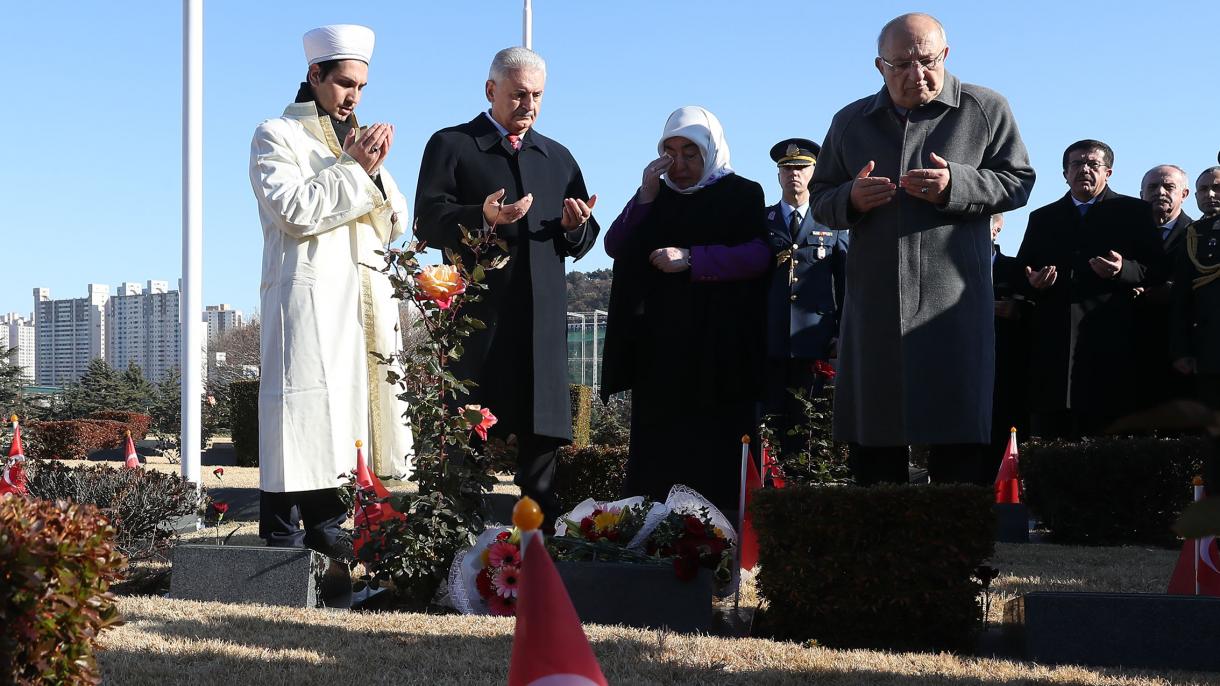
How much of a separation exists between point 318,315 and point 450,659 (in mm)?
2023

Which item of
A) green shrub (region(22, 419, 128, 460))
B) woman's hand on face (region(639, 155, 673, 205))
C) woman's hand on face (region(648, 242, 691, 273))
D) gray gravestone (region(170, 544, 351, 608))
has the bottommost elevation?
green shrub (region(22, 419, 128, 460))

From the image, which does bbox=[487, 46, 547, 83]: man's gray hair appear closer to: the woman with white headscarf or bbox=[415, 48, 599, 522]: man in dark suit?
bbox=[415, 48, 599, 522]: man in dark suit

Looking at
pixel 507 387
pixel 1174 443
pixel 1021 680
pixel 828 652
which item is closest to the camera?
pixel 1021 680

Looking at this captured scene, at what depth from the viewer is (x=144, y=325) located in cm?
9056

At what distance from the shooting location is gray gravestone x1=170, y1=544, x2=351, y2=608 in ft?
15.8

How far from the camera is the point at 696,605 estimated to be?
4.38 metres

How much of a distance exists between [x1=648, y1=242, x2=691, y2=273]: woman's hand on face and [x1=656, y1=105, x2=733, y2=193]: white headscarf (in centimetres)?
40

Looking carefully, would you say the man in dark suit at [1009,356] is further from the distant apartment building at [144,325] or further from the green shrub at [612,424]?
the distant apartment building at [144,325]

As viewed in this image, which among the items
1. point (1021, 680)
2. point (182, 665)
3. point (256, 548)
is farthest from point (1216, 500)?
point (256, 548)

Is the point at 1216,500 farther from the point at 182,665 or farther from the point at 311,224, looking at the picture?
the point at 311,224

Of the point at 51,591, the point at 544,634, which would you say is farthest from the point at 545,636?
the point at 51,591

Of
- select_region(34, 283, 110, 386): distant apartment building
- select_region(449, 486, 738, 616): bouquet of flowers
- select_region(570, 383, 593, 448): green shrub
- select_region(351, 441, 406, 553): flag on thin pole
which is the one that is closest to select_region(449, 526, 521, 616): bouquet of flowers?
select_region(449, 486, 738, 616): bouquet of flowers

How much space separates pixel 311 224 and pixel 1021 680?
3.29 meters

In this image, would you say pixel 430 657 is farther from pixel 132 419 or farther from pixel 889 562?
Result: pixel 132 419
